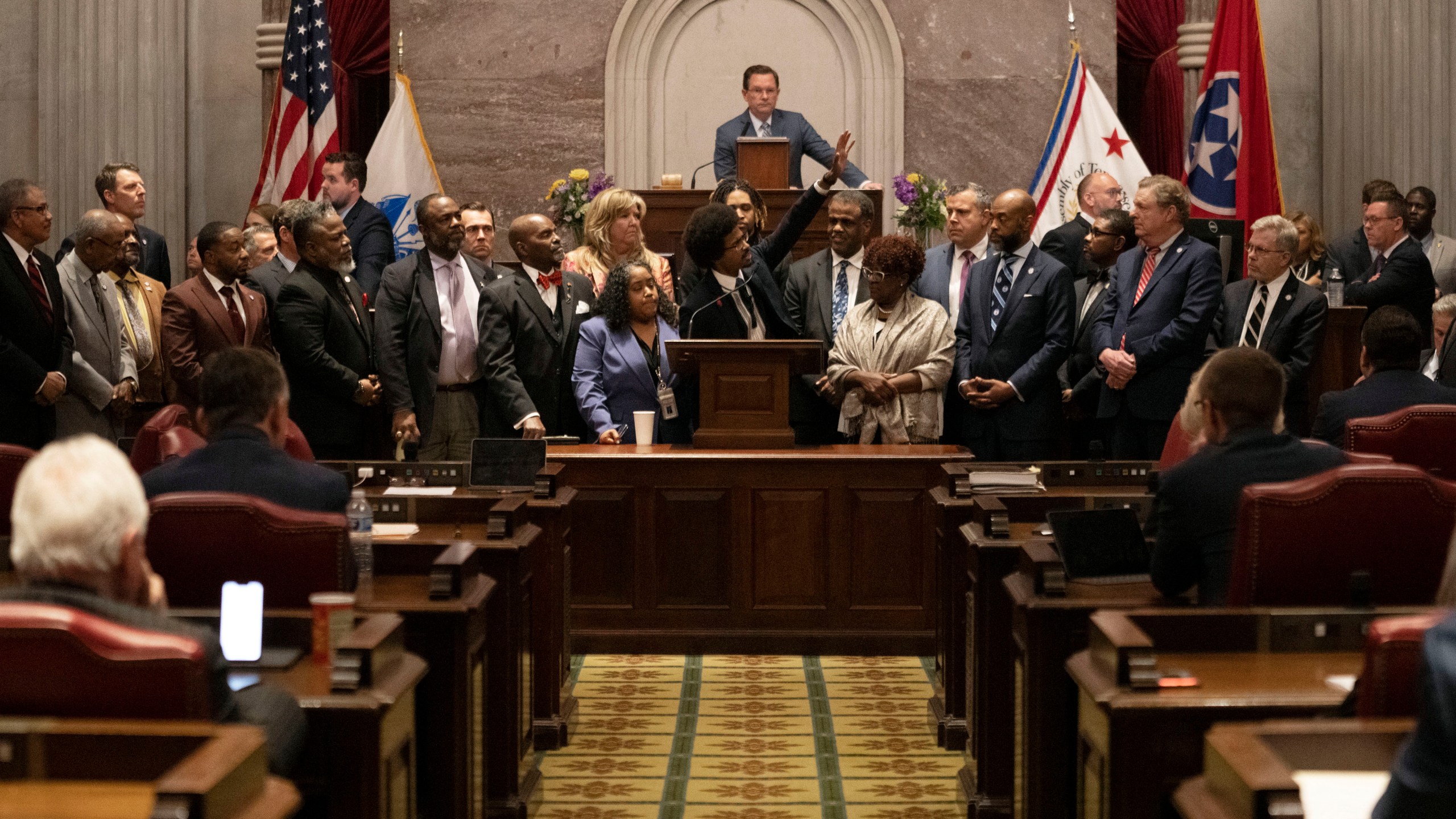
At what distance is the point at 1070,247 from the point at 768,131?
2.34 m

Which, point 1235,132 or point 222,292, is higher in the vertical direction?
point 1235,132

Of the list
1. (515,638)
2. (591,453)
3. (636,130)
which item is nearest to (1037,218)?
(636,130)

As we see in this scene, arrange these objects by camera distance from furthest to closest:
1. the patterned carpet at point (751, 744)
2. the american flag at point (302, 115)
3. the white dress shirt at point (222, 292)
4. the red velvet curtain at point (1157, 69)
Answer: the red velvet curtain at point (1157, 69), the american flag at point (302, 115), the white dress shirt at point (222, 292), the patterned carpet at point (751, 744)

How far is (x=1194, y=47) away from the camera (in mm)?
11406

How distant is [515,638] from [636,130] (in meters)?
7.72

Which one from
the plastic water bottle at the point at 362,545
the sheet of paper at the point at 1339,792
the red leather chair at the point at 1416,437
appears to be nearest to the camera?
the sheet of paper at the point at 1339,792

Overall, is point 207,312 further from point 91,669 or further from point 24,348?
point 91,669

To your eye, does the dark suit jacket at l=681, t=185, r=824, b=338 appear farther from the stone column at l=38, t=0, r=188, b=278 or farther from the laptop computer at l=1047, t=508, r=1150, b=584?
the stone column at l=38, t=0, r=188, b=278

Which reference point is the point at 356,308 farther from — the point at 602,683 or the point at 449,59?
the point at 449,59

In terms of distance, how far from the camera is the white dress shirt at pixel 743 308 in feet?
22.5

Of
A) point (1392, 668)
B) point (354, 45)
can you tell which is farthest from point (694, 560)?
point (354, 45)

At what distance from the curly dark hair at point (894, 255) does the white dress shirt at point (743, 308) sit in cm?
55

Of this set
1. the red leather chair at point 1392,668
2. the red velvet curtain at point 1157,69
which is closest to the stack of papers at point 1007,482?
the red leather chair at point 1392,668

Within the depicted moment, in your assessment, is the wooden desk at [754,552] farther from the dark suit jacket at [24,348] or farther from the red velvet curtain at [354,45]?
the red velvet curtain at [354,45]
